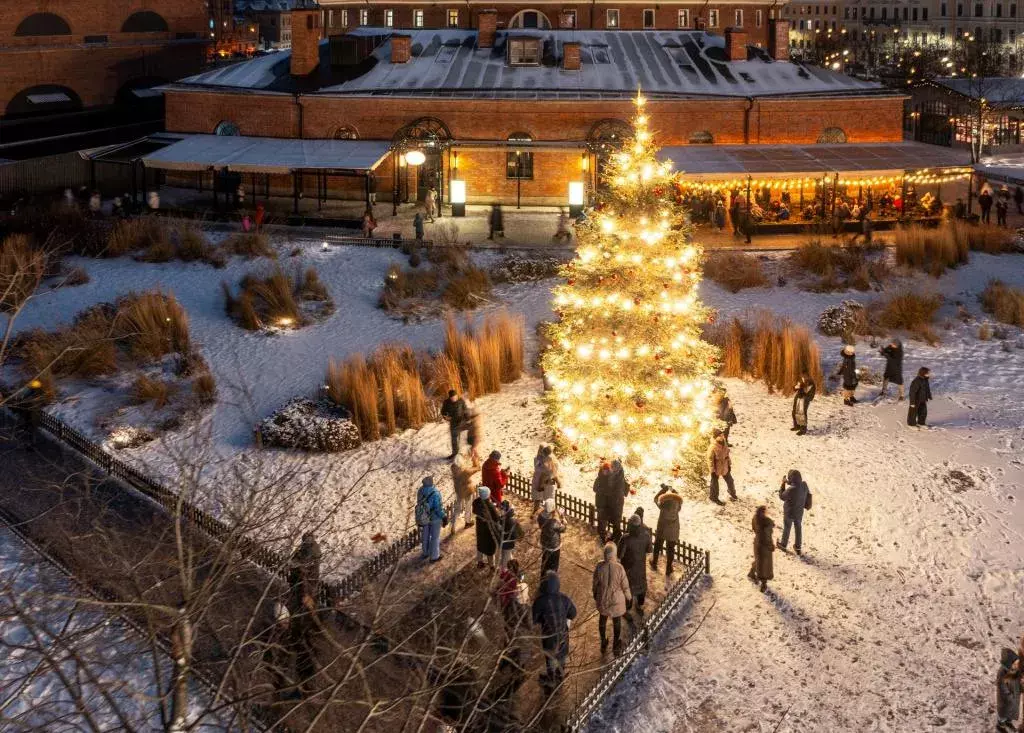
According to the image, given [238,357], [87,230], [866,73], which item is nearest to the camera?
[238,357]

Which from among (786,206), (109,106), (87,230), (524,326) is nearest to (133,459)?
(524,326)

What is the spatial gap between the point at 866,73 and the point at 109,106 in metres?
67.2

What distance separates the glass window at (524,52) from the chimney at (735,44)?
24.6 ft

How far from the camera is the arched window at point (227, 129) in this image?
35.7 metres

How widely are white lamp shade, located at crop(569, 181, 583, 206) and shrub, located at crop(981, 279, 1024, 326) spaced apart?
1286 cm

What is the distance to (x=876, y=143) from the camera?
1278 inches

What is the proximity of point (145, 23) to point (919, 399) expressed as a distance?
4892 cm

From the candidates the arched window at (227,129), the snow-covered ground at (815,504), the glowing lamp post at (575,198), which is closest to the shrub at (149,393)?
the snow-covered ground at (815,504)

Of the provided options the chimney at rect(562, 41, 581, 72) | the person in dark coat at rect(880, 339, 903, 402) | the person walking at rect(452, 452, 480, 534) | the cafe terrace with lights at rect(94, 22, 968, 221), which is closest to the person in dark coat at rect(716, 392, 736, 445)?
the person in dark coat at rect(880, 339, 903, 402)

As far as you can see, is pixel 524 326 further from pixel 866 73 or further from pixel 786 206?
pixel 866 73

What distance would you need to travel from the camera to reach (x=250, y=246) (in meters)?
25.7

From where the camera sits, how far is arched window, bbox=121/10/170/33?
5097 cm

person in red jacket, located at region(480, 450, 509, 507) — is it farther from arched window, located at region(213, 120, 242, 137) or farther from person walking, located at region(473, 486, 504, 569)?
arched window, located at region(213, 120, 242, 137)

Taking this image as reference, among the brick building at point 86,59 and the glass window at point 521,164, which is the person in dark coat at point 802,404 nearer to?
the glass window at point 521,164
